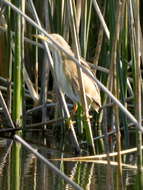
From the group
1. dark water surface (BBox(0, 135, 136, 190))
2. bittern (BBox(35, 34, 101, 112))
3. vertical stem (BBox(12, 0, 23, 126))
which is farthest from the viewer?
bittern (BBox(35, 34, 101, 112))

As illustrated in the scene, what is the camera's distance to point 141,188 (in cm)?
269

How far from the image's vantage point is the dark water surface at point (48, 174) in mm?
3412

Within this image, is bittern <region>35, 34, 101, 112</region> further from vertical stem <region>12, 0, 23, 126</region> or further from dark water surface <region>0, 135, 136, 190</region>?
dark water surface <region>0, 135, 136, 190</region>

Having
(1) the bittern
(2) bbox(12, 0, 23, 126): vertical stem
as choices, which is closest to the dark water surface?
(2) bbox(12, 0, 23, 126): vertical stem

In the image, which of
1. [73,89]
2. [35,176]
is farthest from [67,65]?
[35,176]

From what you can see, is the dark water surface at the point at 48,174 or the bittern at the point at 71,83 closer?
the dark water surface at the point at 48,174

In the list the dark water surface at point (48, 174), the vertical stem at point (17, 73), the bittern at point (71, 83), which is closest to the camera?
the dark water surface at point (48, 174)

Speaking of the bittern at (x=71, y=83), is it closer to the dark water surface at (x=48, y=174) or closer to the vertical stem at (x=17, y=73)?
the vertical stem at (x=17, y=73)

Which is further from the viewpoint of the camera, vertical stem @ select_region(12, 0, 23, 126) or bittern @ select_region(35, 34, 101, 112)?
bittern @ select_region(35, 34, 101, 112)

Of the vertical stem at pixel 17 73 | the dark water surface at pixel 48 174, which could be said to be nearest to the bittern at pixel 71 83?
the vertical stem at pixel 17 73

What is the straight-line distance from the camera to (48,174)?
3.75 m

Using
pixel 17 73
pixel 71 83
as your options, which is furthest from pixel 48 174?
pixel 71 83

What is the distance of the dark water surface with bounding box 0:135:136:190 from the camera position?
11.2ft

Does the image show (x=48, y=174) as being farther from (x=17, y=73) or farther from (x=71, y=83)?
(x=71, y=83)
